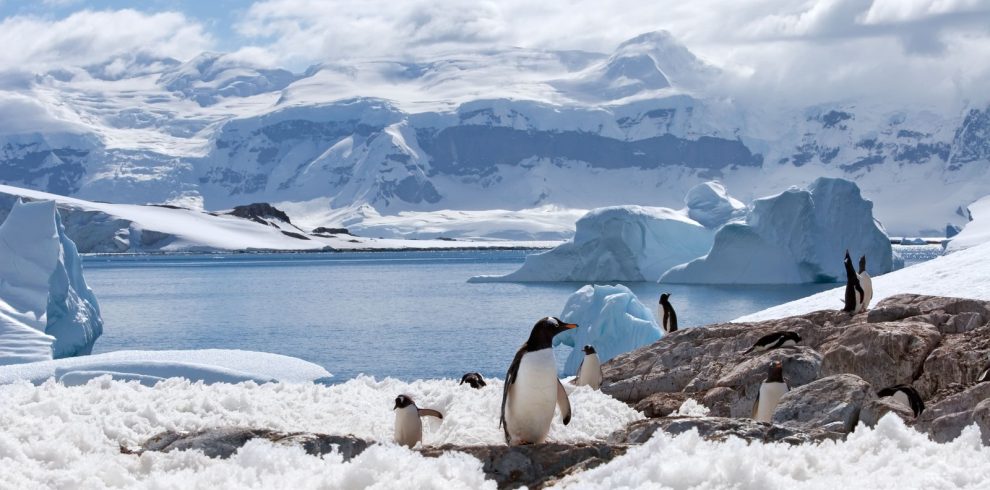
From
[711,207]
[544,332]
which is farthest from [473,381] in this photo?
[711,207]

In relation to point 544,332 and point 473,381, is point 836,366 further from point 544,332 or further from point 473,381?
point 544,332

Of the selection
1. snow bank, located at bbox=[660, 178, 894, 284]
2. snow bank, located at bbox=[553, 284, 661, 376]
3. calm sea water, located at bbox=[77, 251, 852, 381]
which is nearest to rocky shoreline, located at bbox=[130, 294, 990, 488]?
snow bank, located at bbox=[553, 284, 661, 376]

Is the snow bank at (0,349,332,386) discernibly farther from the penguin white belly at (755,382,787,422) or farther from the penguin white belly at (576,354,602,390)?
the penguin white belly at (755,382,787,422)

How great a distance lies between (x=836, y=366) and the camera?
10938 millimetres

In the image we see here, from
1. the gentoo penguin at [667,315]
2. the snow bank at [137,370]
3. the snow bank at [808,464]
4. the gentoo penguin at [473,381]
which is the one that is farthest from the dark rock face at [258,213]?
the snow bank at [808,464]

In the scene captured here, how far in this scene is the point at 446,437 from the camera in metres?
8.95

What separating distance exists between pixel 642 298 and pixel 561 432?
4344 cm

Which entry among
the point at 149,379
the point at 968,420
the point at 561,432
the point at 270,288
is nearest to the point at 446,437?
the point at 561,432

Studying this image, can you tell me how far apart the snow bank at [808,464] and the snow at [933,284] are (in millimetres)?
10310

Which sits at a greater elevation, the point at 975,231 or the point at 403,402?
the point at 975,231

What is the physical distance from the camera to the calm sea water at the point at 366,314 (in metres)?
32.5

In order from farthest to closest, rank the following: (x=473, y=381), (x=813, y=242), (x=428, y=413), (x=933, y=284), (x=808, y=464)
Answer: (x=813, y=242), (x=933, y=284), (x=473, y=381), (x=428, y=413), (x=808, y=464)

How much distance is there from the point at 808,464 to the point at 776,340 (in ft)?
21.2

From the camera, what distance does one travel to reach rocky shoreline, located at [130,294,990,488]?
668 cm
